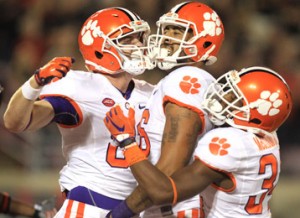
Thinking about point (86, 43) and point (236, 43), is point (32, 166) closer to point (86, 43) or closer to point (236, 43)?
point (236, 43)

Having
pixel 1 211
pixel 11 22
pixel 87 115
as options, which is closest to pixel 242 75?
pixel 87 115

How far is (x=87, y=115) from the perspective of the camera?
4.23m

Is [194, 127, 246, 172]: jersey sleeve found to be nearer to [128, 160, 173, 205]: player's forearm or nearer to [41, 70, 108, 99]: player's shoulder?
[128, 160, 173, 205]: player's forearm

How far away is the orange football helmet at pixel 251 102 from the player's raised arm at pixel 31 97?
736mm

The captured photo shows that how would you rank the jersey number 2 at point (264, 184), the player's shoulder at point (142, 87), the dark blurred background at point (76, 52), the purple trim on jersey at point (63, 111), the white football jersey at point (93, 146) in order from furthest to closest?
the dark blurred background at point (76, 52), the player's shoulder at point (142, 87), the white football jersey at point (93, 146), the purple trim on jersey at point (63, 111), the jersey number 2 at point (264, 184)

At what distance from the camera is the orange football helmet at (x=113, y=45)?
436 centimetres

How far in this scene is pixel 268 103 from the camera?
3881 millimetres

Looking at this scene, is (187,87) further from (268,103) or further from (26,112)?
(26,112)

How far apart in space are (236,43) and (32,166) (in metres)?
2.56

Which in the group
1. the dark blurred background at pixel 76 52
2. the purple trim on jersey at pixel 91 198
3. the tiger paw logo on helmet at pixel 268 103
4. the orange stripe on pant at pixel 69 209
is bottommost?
the dark blurred background at pixel 76 52

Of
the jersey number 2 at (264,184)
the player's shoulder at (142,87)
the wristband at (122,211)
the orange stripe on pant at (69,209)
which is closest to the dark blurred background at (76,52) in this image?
the player's shoulder at (142,87)

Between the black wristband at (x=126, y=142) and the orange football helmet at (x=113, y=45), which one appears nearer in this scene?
the black wristband at (x=126, y=142)

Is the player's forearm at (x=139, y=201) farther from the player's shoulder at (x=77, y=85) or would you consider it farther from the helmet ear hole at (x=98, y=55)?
the helmet ear hole at (x=98, y=55)

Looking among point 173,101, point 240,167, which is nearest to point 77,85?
point 173,101
